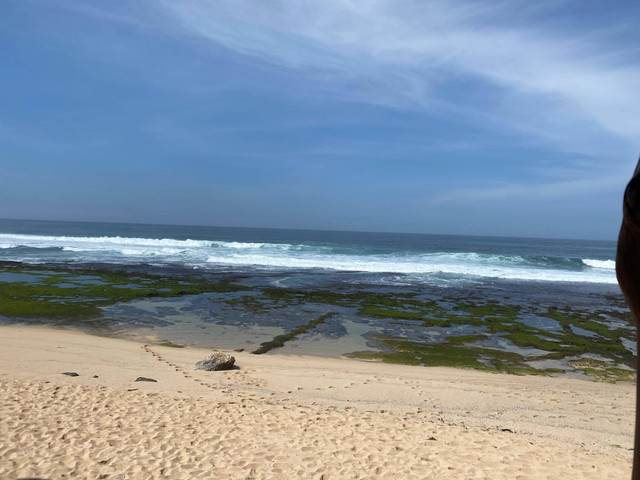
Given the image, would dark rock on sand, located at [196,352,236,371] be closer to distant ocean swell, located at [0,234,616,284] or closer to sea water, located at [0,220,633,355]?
sea water, located at [0,220,633,355]

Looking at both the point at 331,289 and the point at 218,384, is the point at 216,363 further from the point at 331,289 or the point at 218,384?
the point at 331,289

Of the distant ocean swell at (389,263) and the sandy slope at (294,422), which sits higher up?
the distant ocean swell at (389,263)

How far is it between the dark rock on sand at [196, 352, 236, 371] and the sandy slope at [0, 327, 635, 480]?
0.20 metres

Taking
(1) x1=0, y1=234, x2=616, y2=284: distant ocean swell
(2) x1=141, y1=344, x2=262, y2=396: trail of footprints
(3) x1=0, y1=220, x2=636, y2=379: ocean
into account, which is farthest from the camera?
(1) x1=0, y1=234, x2=616, y2=284: distant ocean swell

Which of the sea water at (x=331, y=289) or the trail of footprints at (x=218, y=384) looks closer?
the trail of footprints at (x=218, y=384)

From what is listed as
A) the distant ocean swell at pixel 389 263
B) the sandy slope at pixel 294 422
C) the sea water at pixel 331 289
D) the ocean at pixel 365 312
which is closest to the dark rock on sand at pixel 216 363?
the sandy slope at pixel 294 422

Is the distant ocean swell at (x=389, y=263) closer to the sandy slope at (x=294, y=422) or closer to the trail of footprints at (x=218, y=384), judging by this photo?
the sandy slope at (x=294, y=422)

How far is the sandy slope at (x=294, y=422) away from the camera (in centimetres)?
496

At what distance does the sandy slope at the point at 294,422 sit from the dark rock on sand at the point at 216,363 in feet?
0.66

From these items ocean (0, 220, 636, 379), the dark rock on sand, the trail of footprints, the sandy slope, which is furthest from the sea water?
the sandy slope

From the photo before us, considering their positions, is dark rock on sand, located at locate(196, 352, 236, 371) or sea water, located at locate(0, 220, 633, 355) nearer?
dark rock on sand, located at locate(196, 352, 236, 371)

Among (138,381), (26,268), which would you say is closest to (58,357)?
(138,381)

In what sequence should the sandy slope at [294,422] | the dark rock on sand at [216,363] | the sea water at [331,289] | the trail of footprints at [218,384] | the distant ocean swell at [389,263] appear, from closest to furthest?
the sandy slope at [294,422]
the trail of footprints at [218,384]
the dark rock on sand at [216,363]
the sea water at [331,289]
the distant ocean swell at [389,263]

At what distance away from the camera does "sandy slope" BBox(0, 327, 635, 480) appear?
496 cm
